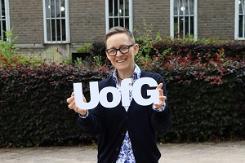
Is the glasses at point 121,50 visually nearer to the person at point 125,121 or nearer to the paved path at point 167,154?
the person at point 125,121

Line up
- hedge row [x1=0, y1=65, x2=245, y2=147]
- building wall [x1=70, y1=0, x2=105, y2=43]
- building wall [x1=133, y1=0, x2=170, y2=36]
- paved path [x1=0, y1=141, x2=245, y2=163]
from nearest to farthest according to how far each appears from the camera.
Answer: paved path [x1=0, y1=141, x2=245, y2=163]
hedge row [x1=0, y1=65, x2=245, y2=147]
building wall [x1=133, y1=0, x2=170, y2=36]
building wall [x1=70, y1=0, x2=105, y2=43]

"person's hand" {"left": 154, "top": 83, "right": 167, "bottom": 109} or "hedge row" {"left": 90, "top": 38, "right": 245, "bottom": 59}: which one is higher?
"hedge row" {"left": 90, "top": 38, "right": 245, "bottom": 59}

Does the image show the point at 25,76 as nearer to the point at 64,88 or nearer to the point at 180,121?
the point at 64,88

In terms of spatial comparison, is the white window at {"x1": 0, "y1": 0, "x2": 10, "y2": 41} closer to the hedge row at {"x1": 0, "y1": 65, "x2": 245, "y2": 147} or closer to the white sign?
the hedge row at {"x1": 0, "y1": 65, "x2": 245, "y2": 147}

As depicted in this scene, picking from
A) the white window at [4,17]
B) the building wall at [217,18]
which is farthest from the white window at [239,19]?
the white window at [4,17]

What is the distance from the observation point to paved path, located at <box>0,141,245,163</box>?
706 cm

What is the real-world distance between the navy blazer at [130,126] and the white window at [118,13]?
56.1 ft

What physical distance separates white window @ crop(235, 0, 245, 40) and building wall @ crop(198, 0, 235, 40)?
162mm

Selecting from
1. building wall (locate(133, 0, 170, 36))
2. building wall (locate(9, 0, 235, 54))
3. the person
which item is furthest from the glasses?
building wall (locate(133, 0, 170, 36))

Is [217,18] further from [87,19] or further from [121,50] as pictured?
[121,50]

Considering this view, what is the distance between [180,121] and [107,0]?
1284 centimetres

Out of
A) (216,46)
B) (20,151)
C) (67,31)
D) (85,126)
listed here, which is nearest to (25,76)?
(20,151)

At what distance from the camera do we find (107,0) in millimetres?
20094

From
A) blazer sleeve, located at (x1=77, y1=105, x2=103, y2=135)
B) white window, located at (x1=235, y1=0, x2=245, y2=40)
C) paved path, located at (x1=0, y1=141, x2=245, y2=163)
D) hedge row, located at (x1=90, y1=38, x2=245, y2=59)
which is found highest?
white window, located at (x1=235, y1=0, x2=245, y2=40)
